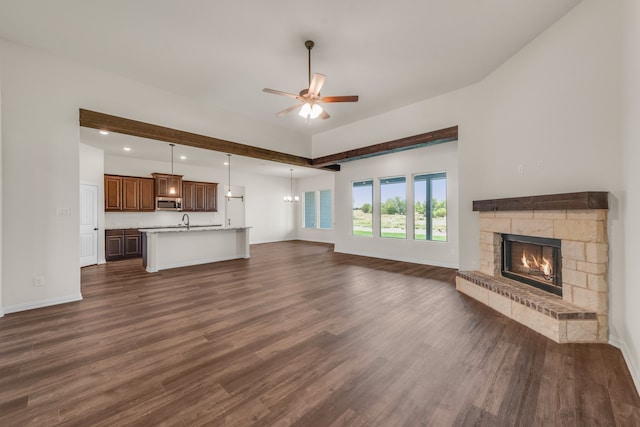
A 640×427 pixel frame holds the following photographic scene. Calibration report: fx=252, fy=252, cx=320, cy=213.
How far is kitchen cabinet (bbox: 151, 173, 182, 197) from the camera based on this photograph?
780cm

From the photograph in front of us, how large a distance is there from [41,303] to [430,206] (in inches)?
292

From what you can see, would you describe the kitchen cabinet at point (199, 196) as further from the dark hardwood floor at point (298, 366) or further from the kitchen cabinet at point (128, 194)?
the dark hardwood floor at point (298, 366)

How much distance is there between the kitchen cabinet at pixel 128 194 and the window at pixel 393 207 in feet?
23.1

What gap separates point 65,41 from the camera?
338cm

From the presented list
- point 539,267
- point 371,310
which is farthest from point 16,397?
point 539,267

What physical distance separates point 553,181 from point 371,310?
110 inches

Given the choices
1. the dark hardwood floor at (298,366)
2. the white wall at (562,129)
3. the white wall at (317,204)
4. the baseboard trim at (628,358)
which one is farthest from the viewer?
the white wall at (317,204)

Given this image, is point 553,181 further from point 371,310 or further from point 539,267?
point 371,310

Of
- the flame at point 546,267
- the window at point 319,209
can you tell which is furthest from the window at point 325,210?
the flame at point 546,267

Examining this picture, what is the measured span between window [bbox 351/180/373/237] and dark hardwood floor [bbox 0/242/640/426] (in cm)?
393

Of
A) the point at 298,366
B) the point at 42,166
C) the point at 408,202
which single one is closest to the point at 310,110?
the point at 298,366

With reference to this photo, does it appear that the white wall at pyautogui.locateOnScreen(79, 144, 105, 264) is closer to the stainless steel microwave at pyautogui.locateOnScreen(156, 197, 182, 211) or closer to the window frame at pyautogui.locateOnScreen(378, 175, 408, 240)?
the stainless steel microwave at pyautogui.locateOnScreen(156, 197, 182, 211)

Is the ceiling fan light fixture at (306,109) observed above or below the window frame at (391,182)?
above

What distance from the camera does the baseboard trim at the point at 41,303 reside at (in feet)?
10.9
